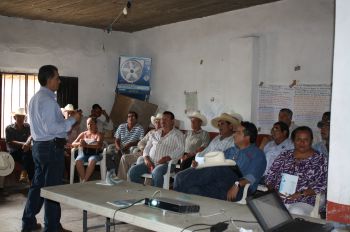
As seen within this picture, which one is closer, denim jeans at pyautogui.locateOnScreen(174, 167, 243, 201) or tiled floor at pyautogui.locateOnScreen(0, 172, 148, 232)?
denim jeans at pyautogui.locateOnScreen(174, 167, 243, 201)

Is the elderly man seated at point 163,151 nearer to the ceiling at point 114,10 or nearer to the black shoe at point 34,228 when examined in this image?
the black shoe at point 34,228

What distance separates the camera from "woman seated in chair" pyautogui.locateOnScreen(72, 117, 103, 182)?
644 cm

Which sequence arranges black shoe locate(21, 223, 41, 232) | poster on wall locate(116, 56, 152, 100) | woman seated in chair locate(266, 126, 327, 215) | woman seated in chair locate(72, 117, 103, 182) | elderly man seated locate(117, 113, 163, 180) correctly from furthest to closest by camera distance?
1. poster on wall locate(116, 56, 152, 100)
2. woman seated in chair locate(72, 117, 103, 182)
3. elderly man seated locate(117, 113, 163, 180)
4. black shoe locate(21, 223, 41, 232)
5. woman seated in chair locate(266, 126, 327, 215)

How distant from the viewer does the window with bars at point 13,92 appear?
23.9ft

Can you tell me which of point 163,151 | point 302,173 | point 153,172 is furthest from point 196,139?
point 302,173

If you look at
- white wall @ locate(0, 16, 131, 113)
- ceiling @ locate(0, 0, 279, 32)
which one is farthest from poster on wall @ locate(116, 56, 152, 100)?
ceiling @ locate(0, 0, 279, 32)

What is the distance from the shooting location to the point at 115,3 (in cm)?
612

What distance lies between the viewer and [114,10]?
6.61 m

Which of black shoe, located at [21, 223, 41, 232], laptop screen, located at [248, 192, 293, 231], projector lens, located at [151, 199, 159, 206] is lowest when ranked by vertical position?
black shoe, located at [21, 223, 41, 232]

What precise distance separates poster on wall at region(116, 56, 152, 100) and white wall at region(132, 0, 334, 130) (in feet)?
0.54

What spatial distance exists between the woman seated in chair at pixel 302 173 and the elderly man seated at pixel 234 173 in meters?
0.18

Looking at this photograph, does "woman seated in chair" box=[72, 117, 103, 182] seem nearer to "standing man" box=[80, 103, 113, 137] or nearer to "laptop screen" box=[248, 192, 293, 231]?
"standing man" box=[80, 103, 113, 137]

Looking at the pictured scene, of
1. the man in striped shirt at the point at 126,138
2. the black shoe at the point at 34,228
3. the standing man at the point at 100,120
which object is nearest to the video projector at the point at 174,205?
the black shoe at the point at 34,228

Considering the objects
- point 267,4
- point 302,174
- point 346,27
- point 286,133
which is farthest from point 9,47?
point 346,27
